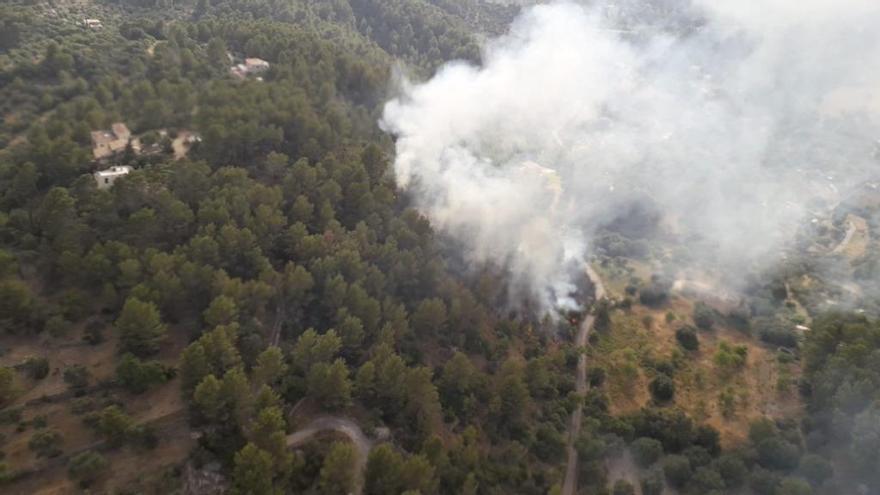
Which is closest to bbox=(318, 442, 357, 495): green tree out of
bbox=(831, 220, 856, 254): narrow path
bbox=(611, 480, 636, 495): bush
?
bbox=(611, 480, 636, 495): bush

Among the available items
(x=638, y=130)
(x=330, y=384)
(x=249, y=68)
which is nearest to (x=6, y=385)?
(x=330, y=384)

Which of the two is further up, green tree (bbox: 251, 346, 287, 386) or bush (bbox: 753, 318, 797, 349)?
bush (bbox: 753, 318, 797, 349)

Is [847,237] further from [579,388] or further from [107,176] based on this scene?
[107,176]

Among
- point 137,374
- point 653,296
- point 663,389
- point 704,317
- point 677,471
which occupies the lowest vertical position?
point 137,374

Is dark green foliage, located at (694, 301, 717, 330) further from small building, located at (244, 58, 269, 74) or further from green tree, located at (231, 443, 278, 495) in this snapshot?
small building, located at (244, 58, 269, 74)

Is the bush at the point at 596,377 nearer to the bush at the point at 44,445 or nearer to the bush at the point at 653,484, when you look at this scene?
the bush at the point at 653,484

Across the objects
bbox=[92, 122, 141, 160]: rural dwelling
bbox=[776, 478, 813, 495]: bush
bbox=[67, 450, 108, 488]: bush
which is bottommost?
bbox=[67, 450, 108, 488]: bush

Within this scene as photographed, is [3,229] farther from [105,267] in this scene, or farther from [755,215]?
[755,215]
